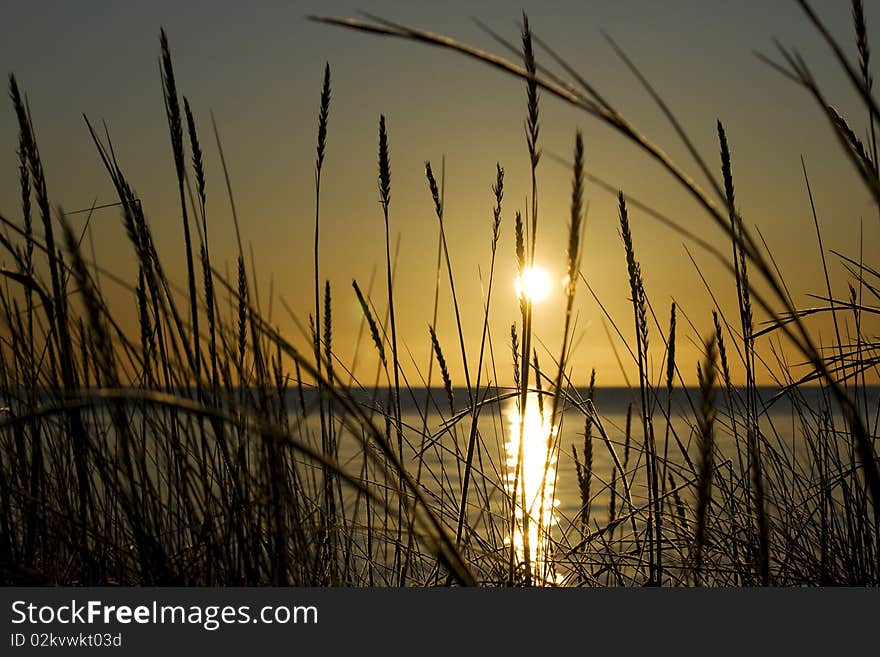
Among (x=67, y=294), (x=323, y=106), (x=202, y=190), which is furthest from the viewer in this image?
(x=323, y=106)

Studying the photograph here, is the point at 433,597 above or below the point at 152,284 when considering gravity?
below

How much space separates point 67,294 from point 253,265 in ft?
1.17

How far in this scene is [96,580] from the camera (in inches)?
49.5

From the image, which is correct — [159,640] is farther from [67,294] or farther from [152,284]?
[67,294]

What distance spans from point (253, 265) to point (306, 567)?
64cm

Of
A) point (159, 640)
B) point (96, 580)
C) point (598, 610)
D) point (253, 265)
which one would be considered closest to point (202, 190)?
point (253, 265)

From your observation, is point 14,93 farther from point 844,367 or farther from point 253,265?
point 844,367

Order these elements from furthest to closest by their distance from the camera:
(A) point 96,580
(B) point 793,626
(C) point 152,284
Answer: (A) point 96,580, (C) point 152,284, (B) point 793,626

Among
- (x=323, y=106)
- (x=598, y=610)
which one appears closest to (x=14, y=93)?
(x=323, y=106)

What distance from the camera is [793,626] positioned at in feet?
3.28

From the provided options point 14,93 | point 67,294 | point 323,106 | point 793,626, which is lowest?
point 793,626

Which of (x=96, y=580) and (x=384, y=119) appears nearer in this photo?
(x=96, y=580)

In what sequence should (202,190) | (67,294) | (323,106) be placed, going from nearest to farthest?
(67,294) → (202,190) → (323,106)

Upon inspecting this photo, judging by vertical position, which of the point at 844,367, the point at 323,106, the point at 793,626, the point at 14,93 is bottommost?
the point at 793,626
